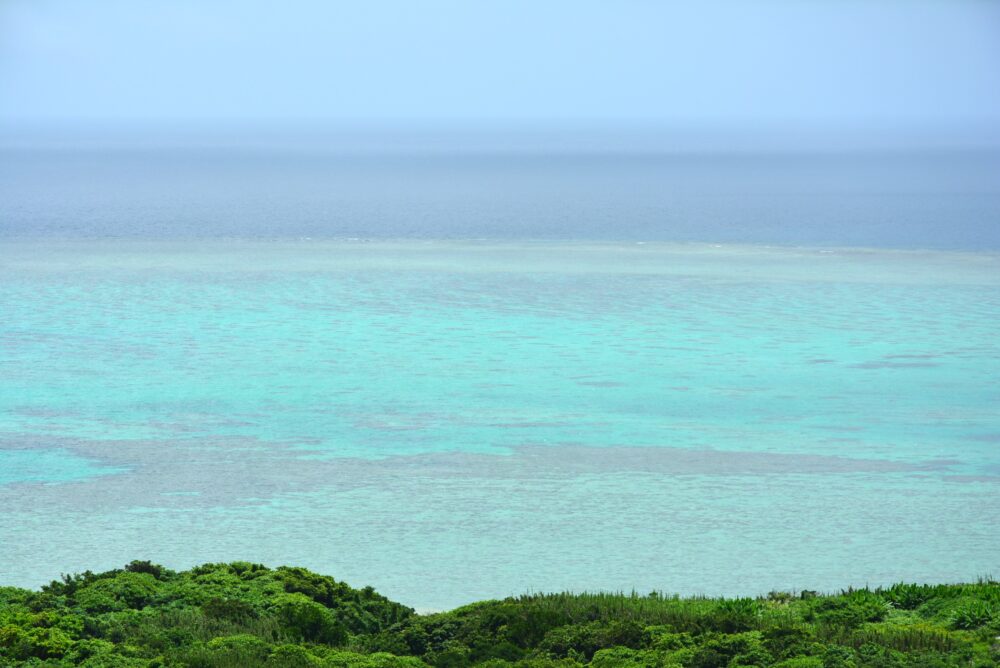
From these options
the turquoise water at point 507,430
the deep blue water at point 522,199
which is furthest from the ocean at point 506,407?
the deep blue water at point 522,199

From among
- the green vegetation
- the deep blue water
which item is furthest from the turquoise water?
the deep blue water

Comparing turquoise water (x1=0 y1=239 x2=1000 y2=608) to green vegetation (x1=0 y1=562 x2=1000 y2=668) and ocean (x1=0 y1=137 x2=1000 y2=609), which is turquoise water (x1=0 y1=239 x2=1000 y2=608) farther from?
green vegetation (x1=0 y1=562 x2=1000 y2=668)

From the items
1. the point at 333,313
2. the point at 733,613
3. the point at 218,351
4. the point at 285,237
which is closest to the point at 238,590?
the point at 733,613

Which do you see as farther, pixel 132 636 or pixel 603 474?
pixel 603 474

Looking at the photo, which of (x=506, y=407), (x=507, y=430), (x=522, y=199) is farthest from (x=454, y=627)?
(x=522, y=199)

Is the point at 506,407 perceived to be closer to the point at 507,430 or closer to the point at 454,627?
the point at 507,430

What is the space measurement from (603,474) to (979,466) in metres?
5.91

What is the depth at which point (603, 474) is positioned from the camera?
2184cm

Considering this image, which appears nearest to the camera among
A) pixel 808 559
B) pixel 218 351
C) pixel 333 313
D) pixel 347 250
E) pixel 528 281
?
pixel 808 559

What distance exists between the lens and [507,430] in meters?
24.5

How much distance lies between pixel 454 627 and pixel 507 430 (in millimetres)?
11807

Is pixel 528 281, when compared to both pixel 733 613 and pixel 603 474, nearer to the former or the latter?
pixel 603 474

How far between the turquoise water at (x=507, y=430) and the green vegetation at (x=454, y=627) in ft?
11.7

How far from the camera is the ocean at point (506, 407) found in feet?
61.3
